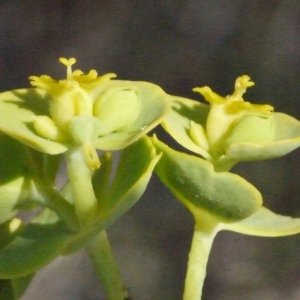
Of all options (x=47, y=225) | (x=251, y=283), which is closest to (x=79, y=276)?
(x=251, y=283)

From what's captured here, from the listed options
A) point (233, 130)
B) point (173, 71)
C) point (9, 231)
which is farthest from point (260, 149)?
point (173, 71)

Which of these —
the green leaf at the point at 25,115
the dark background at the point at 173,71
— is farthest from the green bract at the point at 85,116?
the dark background at the point at 173,71

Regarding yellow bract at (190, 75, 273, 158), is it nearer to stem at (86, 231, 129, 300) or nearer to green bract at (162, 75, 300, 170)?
green bract at (162, 75, 300, 170)

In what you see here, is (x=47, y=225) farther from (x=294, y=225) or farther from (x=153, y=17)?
(x=153, y=17)

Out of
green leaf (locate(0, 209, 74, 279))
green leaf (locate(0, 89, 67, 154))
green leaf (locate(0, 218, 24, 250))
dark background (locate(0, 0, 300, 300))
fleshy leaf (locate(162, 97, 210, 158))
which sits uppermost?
green leaf (locate(0, 89, 67, 154))

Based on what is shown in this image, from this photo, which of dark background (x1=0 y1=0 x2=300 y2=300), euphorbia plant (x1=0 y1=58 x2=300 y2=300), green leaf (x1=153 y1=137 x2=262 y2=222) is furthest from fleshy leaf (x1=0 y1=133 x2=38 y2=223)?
dark background (x1=0 y1=0 x2=300 y2=300)

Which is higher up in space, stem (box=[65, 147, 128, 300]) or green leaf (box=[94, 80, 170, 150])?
green leaf (box=[94, 80, 170, 150])

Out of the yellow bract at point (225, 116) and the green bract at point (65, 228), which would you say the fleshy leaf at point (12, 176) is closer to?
the green bract at point (65, 228)
